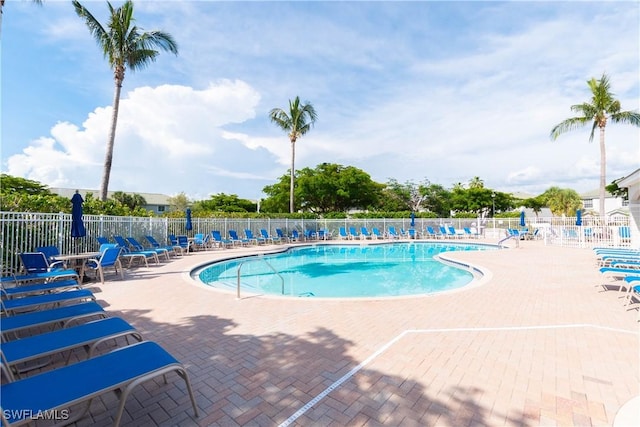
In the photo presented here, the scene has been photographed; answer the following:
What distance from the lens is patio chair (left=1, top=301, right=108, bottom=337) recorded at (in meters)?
3.15

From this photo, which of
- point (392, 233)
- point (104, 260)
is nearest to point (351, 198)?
point (392, 233)

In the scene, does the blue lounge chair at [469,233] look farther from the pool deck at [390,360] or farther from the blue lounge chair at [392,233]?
the pool deck at [390,360]

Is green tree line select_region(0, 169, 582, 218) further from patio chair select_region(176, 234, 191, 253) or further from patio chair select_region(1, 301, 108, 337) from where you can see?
patio chair select_region(1, 301, 108, 337)

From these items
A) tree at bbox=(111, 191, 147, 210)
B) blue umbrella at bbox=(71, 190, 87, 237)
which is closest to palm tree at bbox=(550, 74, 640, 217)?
blue umbrella at bbox=(71, 190, 87, 237)

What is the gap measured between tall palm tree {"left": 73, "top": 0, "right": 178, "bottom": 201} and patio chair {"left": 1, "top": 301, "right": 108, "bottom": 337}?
1171cm

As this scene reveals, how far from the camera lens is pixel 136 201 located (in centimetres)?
5131

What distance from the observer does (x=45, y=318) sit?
11.1ft

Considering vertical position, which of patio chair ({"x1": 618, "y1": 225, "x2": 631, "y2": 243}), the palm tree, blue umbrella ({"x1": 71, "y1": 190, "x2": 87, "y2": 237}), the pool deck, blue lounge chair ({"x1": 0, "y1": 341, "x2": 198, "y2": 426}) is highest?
the palm tree

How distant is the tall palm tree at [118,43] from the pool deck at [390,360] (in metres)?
10.7

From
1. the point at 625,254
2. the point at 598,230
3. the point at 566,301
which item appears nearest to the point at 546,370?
the point at 566,301

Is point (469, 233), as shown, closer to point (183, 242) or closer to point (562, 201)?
point (183, 242)

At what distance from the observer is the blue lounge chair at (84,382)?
1738 mm

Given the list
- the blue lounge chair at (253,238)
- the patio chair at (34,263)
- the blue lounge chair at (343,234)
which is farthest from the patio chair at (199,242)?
the blue lounge chair at (343,234)

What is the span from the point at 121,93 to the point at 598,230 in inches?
997
